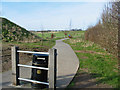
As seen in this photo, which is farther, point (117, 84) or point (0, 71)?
point (0, 71)

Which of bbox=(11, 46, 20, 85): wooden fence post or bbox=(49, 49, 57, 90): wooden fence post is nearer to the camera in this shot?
bbox=(49, 49, 57, 90): wooden fence post

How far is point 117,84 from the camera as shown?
13.6 feet

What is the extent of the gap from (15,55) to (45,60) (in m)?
0.96

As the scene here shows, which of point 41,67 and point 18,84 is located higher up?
point 41,67

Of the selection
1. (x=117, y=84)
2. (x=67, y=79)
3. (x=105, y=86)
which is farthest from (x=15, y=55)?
(x=117, y=84)

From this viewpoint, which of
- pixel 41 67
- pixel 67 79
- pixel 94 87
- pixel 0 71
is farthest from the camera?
pixel 0 71

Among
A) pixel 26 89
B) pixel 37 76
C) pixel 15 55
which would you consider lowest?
pixel 26 89

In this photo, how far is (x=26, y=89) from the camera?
3.86 metres

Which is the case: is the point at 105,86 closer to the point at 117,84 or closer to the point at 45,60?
the point at 117,84

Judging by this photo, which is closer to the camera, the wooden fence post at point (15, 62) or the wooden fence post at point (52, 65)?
the wooden fence post at point (52, 65)

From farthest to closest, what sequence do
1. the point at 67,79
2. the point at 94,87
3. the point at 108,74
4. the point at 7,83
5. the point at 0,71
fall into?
the point at 0,71 < the point at 108,74 < the point at 67,79 < the point at 7,83 < the point at 94,87

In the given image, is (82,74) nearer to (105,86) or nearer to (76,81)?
(76,81)

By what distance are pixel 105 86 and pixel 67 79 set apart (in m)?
1.31

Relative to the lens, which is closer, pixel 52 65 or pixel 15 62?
pixel 52 65
